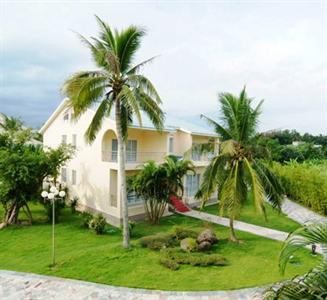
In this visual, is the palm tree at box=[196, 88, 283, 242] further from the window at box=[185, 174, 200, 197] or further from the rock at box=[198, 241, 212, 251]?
the window at box=[185, 174, 200, 197]

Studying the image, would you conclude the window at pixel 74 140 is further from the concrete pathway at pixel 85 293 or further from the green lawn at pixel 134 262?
the concrete pathway at pixel 85 293

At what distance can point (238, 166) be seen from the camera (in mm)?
13750

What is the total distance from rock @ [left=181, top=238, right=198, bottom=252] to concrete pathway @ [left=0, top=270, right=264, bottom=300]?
3589 millimetres

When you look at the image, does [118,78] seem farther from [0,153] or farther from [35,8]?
[0,153]

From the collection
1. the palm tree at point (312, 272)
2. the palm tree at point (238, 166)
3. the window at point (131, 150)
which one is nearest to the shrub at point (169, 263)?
the palm tree at point (238, 166)

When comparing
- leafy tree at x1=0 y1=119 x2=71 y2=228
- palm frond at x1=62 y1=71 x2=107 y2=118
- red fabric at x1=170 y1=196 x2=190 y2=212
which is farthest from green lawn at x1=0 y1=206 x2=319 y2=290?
palm frond at x1=62 y1=71 x2=107 y2=118

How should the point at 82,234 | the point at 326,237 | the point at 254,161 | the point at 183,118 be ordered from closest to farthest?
the point at 326,237, the point at 254,161, the point at 82,234, the point at 183,118

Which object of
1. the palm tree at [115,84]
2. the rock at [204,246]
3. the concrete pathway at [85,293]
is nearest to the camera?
the concrete pathway at [85,293]

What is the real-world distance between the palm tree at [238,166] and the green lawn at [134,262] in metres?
2.30

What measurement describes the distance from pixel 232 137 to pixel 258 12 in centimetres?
564

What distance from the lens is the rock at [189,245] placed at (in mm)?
13175

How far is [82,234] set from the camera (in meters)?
17.1

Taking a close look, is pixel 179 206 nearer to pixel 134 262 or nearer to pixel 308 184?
pixel 134 262

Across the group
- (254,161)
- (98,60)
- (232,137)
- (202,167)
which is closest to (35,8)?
(98,60)
